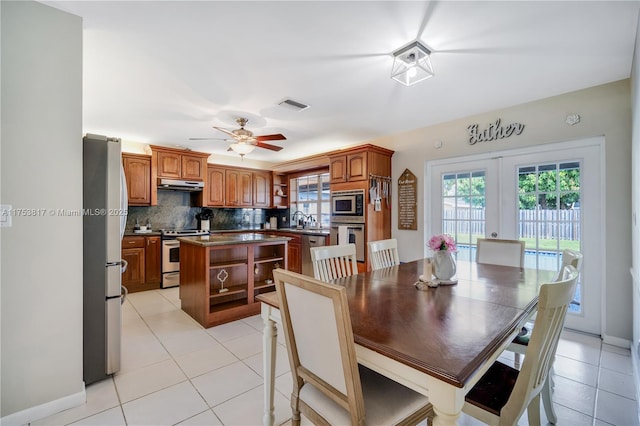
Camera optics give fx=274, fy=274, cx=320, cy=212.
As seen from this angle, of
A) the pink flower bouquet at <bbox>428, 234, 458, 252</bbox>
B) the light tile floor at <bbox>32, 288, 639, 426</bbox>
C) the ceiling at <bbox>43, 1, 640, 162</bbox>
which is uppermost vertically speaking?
the ceiling at <bbox>43, 1, 640, 162</bbox>

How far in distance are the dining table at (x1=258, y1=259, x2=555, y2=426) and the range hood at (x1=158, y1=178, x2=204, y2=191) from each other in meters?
4.27

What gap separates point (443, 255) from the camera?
1825mm

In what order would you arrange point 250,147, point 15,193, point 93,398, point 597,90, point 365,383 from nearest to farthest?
point 365,383, point 15,193, point 93,398, point 597,90, point 250,147

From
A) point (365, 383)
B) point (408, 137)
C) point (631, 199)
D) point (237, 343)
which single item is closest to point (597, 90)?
point (631, 199)

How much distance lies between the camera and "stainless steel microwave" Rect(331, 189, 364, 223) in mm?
4199

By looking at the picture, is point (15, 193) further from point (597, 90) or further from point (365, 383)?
→ point (597, 90)

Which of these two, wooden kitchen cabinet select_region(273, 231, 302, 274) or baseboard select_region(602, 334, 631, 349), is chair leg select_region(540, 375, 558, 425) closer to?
baseboard select_region(602, 334, 631, 349)

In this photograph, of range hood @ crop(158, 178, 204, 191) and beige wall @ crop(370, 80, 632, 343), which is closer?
beige wall @ crop(370, 80, 632, 343)

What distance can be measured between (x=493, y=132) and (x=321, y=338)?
3.51 m

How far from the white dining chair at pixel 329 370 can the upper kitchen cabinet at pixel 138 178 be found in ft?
15.2

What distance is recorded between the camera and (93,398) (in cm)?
185

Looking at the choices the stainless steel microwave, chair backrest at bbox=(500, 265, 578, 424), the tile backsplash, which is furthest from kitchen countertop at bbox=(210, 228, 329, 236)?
chair backrest at bbox=(500, 265, 578, 424)

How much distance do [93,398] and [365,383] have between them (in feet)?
6.28

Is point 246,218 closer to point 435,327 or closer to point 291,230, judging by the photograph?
point 291,230
